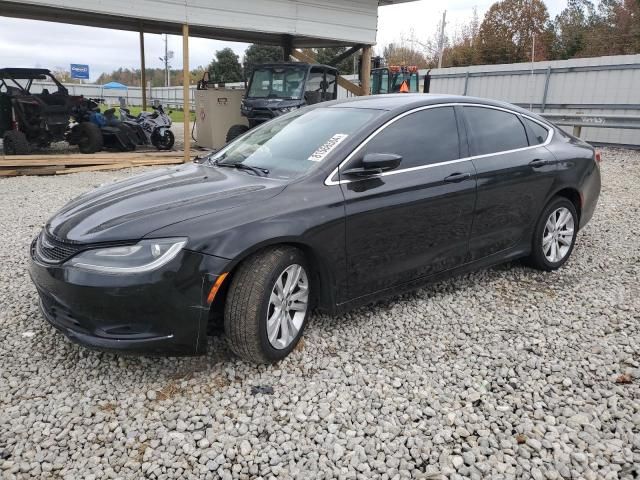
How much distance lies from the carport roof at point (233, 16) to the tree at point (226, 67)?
3330 centimetres

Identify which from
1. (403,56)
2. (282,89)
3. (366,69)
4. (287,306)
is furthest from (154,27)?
(403,56)

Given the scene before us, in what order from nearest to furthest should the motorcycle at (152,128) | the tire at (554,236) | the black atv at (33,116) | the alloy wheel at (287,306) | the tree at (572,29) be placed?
the alloy wheel at (287,306)
the tire at (554,236)
the black atv at (33,116)
the motorcycle at (152,128)
the tree at (572,29)

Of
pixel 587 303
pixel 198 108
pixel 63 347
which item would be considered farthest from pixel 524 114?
pixel 198 108

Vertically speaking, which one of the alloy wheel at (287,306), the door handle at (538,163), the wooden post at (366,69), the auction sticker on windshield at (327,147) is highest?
the wooden post at (366,69)

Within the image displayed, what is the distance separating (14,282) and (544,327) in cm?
406

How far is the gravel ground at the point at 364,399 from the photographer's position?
229 centimetres

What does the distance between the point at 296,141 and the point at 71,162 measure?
806 centimetres

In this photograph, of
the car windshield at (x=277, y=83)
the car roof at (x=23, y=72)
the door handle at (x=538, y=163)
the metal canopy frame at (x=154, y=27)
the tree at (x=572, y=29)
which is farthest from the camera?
the tree at (x=572, y=29)

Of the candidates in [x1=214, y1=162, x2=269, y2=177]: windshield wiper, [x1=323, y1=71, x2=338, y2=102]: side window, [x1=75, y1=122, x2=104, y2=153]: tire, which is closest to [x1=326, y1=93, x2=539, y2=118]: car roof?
[x1=214, y1=162, x2=269, y2=177]: windshield wiper

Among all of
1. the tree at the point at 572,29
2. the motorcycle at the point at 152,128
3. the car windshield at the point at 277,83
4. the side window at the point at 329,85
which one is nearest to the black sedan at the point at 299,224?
the car windshield at the point at 277,83

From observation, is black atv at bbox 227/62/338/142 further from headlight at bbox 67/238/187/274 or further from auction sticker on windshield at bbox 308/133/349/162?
headlight at bbox 67/238/187/274

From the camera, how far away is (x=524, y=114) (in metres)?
4.46

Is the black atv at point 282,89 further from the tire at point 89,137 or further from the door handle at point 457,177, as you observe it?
the door handle at point 457,177

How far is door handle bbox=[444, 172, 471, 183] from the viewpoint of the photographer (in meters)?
3.66
